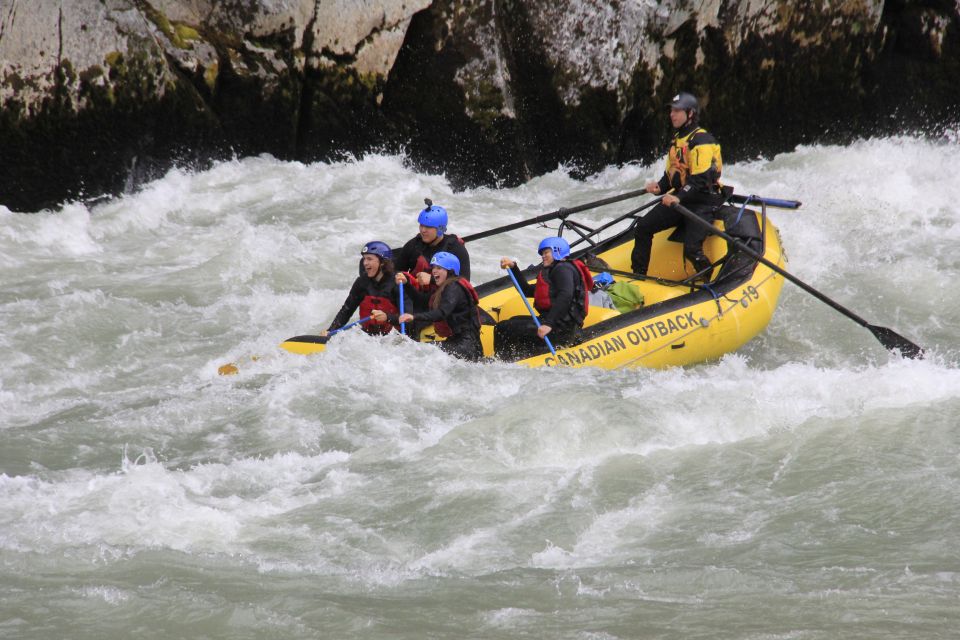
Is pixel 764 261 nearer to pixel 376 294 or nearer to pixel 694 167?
pixel 694 167

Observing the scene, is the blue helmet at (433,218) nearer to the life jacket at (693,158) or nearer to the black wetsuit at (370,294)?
the black wetsuit at (370,294)

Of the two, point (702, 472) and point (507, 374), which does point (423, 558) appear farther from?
point (507, 374)

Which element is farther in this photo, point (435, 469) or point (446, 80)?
point (446, 80)

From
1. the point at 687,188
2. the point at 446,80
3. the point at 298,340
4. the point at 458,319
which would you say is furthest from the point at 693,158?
the point at 446,80

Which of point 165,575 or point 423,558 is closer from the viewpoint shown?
point 165,575

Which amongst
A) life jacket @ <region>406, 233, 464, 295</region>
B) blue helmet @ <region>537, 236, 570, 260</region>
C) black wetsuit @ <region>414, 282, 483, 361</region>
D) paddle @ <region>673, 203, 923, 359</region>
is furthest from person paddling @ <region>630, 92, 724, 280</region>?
black wetsuit @ <region>414, 282, 483, 361</region>

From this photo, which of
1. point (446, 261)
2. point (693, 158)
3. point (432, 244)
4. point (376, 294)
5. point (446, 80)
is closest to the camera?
point (446, 261)

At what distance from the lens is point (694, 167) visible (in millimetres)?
8820

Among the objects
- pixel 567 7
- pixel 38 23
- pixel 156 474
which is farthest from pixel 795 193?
pixel 156 474

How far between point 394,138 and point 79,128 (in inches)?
144

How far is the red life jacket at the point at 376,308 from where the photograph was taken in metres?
7.83

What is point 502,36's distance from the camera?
44.6 ft

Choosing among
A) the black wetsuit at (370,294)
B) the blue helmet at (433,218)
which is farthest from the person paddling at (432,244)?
the black wetsuit at (370,294)

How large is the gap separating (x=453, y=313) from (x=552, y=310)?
2.26 feet
